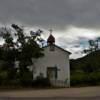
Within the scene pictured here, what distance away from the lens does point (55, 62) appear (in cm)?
4509

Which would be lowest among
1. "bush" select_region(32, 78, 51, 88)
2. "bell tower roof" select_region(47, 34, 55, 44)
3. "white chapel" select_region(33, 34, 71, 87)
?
"bush" select_region(32, 78, 51, 88)

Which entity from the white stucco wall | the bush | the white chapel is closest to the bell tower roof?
the white chapel

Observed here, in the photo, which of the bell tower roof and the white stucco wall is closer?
the white stucco wall

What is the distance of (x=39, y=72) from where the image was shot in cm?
4450

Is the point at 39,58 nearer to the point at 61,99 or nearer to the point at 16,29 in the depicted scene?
the point at 16,29

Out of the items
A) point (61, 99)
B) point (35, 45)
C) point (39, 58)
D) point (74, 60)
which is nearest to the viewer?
point (61, 99)

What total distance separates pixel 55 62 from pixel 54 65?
392mm

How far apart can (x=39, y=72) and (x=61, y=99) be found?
68.3 ft

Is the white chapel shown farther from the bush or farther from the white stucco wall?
the bush

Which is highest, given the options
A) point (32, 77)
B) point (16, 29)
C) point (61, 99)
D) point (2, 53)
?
point (16, 29)

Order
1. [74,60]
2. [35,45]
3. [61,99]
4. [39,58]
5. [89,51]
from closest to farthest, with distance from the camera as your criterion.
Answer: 1. [61,99]
2. [35,45]
3. [39,58]
4. [89,51]
5. [74,60]

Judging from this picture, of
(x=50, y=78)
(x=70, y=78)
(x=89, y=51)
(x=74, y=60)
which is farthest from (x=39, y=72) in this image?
(x=74, y=60)

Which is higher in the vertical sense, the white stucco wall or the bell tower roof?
the bell tower roof

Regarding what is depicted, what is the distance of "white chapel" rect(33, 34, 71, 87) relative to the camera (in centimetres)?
4472
